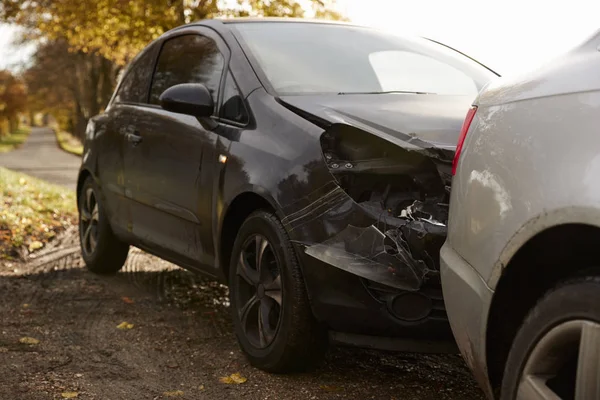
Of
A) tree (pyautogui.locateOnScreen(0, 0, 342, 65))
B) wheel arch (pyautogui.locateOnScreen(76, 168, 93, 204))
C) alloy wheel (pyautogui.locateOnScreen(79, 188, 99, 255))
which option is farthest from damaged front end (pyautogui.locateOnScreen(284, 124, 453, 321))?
tree (pyautogui.locateOnScreen(0, 0, 342, 65))

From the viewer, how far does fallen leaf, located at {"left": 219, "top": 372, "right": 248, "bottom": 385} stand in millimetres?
4367

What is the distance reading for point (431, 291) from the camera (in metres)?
3.79

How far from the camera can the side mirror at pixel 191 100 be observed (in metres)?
4.95

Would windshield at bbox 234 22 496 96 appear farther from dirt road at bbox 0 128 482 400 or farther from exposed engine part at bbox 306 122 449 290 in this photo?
dirt road at bbox 0 128 482 400

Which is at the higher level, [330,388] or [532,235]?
[532,235]

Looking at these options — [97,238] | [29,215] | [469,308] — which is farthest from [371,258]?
[29,215]

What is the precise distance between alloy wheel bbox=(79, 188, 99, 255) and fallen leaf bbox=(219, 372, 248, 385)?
2.91 m

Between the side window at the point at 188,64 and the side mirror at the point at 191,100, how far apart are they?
4.8 inches

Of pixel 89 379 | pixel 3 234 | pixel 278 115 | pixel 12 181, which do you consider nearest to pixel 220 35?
pixel 278 115

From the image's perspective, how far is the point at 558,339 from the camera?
2.38m

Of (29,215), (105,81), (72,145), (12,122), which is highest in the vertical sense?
(29,215)

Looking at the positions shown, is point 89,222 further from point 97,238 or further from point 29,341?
point 29,341

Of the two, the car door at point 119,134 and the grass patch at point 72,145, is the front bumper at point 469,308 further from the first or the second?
the grass patch at point 72,145

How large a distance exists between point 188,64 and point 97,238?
6.32 feet
